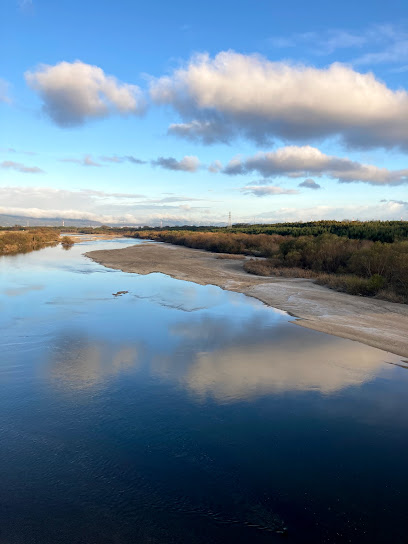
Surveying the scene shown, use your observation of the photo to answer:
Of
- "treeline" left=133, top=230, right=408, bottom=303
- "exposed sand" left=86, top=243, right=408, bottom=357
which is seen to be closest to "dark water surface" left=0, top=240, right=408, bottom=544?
"exposed sand" left=86, top=243, right=408, bottom=357

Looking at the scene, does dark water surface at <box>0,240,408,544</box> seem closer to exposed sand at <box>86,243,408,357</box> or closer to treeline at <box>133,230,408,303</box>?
exposed sand at <box>86,243,408,357</box>

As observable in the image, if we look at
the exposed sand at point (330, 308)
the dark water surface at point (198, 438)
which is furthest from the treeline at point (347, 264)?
the dark water surface at point (198, 438)

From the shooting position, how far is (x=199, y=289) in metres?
22.2

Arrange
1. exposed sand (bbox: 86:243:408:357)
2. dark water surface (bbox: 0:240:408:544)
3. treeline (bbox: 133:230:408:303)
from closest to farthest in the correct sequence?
dark water surface (bbox: 0:240:408:544)
exposed sand (bbox: 86:243:408:357)
treeline (bbox: 133:230:408:303)

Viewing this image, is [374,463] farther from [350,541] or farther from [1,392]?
[1,392]

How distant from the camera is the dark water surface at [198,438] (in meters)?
4.71

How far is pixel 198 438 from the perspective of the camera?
648cm

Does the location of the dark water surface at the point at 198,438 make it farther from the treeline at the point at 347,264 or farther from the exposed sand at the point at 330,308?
the treeline at the point at 347,264

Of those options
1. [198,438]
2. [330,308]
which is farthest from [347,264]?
[198,438]

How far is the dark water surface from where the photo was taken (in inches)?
185

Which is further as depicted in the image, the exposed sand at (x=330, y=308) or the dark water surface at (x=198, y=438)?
the exposed sand at (x=330, y=308)

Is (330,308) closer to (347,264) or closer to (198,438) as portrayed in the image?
(347,264)

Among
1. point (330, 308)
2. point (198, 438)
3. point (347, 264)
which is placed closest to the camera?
point (198, 438)

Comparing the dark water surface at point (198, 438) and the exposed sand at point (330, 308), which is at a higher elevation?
the exposed sand at point (330, 308)
